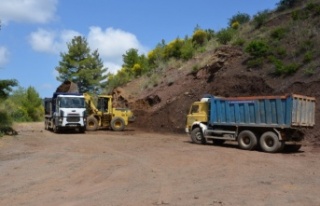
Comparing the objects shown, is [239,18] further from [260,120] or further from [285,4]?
[260,120]

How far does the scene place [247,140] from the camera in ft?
74.1

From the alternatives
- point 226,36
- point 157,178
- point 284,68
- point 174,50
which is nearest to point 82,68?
point 174,50

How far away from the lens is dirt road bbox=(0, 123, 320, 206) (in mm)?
10180

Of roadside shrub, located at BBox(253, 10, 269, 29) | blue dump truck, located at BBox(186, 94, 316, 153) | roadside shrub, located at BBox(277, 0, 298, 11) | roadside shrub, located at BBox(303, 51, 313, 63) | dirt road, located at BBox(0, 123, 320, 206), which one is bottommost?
dirt road, located at BBox(0, 123, 320, 206)

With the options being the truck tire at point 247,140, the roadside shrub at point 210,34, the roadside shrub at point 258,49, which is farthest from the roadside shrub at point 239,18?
the truck tire at point 247,140

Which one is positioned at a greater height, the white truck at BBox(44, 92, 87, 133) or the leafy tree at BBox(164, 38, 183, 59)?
the leafy tree at BBox(164, 38, 183, 59)

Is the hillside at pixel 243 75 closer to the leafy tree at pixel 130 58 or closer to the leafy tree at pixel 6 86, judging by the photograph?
the leafy tree at pixel 6 86

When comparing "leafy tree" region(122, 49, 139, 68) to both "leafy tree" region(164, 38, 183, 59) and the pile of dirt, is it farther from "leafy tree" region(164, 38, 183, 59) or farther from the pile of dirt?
the pile of dirt

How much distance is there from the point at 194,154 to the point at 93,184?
8230 mm

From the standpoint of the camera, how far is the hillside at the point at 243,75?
3150 cm

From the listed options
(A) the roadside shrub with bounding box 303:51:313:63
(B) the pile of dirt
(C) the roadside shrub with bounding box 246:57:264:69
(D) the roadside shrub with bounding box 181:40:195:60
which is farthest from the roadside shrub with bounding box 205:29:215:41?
(A) the roadside shrub with bounding box 303:51:313:63

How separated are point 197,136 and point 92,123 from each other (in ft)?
45.1

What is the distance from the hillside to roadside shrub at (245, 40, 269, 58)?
55 centimetres

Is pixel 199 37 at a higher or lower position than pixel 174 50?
higher
